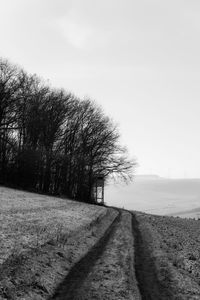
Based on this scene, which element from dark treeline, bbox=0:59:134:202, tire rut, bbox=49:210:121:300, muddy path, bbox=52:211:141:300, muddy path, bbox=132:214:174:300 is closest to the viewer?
tire rut, bbox=49:210:121:300

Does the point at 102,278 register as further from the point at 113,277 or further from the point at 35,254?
the point at 35,254

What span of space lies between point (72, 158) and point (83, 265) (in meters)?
62.9

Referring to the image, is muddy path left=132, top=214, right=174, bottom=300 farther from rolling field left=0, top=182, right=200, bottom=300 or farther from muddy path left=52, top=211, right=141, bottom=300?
muddy path left=52, top=211, right=141, bottom=300

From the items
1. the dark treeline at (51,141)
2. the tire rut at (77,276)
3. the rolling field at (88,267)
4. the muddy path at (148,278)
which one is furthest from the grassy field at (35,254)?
the dark treeline at (51,141)

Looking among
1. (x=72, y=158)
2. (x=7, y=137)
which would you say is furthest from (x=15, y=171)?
Result: (x=72, y=158)

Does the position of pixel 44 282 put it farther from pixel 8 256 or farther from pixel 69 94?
pixel 69 94

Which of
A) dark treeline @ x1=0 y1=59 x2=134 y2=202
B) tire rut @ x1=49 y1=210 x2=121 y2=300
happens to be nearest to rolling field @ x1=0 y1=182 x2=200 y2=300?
tire rut @ x1=49 y1=210 x2=121 y2=300

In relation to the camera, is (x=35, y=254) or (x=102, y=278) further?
(x=35, y=254)

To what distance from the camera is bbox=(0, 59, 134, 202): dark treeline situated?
6888 centimetres

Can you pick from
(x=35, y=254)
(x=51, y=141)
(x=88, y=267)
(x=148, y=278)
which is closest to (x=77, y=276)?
(x=88, y=267)

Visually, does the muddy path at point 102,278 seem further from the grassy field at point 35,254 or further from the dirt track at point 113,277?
the grassy field at point 35,254

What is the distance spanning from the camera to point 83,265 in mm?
15891

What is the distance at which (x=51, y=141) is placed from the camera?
247 feet

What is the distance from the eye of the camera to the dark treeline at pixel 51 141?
68.9 m
